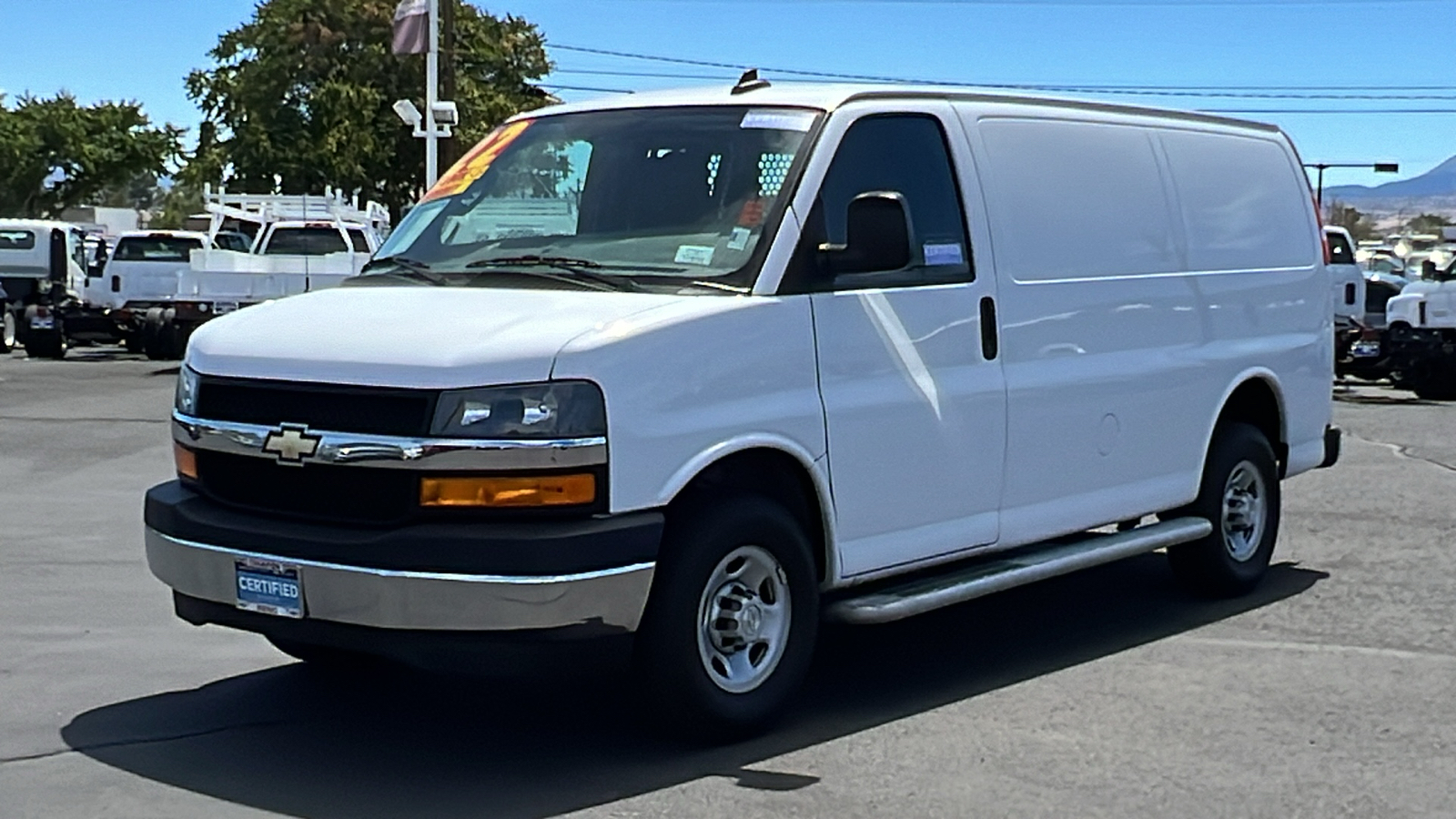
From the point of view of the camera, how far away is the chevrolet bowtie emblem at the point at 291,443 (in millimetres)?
5691

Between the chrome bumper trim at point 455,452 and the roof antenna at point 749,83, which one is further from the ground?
the roof antenna at point 749,83

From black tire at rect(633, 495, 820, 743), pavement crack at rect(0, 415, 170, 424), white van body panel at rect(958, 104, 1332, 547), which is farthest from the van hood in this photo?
pavement crack at rect(0, 415, 170, 424)

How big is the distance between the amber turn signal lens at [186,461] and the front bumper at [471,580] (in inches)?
18.7

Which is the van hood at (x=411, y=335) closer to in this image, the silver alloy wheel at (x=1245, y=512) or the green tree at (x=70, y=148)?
the silver alloy wheel at (x=1245, y=512)

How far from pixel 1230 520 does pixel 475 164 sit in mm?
3887

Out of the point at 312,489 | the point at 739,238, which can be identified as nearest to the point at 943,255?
the point at 739,238

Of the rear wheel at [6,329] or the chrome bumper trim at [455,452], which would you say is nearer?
the chrome bumper trim at [455,452]

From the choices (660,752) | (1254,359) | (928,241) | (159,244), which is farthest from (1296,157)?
(159,244)

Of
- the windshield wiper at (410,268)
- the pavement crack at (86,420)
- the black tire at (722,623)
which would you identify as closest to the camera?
the black tire at (722,623)

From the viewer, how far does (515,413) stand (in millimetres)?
5500

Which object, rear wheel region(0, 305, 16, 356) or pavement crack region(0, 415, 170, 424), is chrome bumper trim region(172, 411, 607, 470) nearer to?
pavement crack region(0, 415, 170, 424)

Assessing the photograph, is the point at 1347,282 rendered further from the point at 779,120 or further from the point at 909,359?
the point at 779,120

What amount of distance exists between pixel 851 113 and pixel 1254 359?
9.52 feet

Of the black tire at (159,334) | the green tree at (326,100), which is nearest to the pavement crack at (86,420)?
the black tire at (159,334)
